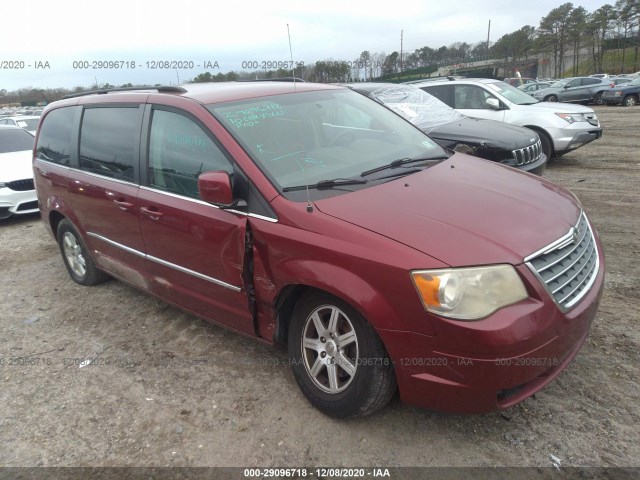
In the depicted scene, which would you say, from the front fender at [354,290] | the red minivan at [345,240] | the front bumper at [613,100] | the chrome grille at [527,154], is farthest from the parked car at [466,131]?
the front bumper at [613,100]

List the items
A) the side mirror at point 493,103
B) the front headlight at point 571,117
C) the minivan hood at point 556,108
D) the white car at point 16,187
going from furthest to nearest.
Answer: the side mirror at point 493,103, the minivan hood at point 556,108, the front headlight at point 571,117, the white car at point 16,187

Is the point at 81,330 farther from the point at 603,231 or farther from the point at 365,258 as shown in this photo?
the point at 603,231

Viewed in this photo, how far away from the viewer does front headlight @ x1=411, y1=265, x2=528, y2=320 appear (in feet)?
7.04

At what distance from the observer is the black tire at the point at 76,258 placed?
186 inches

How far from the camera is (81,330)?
4.10 metres

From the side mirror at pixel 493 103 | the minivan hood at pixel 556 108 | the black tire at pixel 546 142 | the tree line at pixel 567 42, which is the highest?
the tree line at pixel 567 42

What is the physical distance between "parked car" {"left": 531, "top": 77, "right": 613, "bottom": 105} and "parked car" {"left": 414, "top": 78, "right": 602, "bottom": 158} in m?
16.8

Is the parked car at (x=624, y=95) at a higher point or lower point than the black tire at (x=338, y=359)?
higher

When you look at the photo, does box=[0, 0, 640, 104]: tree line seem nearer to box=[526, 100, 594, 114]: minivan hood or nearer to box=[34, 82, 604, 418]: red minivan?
box=[526, 100, 594, 114]: minivan hood

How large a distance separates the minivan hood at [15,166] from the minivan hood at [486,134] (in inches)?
253

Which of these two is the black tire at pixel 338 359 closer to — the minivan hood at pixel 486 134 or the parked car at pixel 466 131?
the parked car at pixel 466 131

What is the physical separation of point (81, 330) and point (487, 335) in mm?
3418

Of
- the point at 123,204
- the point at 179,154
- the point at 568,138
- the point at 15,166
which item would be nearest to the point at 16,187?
the point at 15,166

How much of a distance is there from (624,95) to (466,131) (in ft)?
68.6
